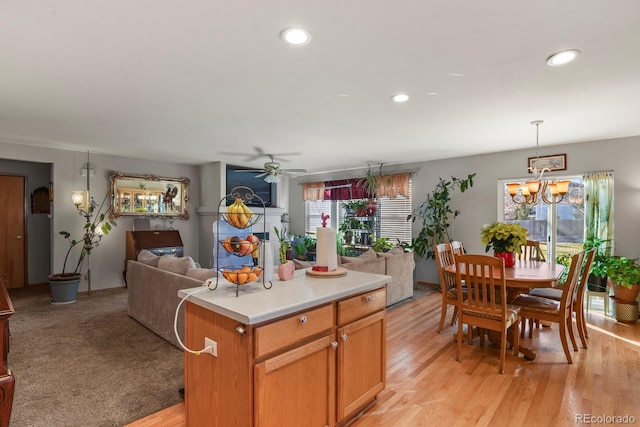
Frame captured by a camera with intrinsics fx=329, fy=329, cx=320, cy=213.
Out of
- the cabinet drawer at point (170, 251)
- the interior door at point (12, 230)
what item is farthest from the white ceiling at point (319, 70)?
the cabinet drawer at point (170, 251)

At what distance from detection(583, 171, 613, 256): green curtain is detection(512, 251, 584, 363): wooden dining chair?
2.00 metres

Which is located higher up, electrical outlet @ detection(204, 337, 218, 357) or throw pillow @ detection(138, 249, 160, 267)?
throw pillow @ detection(138, 249, 160, 267)

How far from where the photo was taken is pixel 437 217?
5910mm

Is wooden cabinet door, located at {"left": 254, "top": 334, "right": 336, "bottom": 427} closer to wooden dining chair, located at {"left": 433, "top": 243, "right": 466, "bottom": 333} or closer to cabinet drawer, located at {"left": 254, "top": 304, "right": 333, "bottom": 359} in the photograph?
cabinet drawer, located at {"left": 254, "top": 304, "right": 333, "bottom": 359}

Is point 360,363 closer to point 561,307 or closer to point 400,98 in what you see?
point 561,307

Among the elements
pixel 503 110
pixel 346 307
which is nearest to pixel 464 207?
pixel 503 110

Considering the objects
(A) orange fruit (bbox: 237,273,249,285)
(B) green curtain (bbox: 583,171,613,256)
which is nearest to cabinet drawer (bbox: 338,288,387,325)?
(A) orange fruit (bbox: 237,273,249,285)

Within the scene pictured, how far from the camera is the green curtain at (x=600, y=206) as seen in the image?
14.5 ft

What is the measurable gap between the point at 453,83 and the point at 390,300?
2.99 m

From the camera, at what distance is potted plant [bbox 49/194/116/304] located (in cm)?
475

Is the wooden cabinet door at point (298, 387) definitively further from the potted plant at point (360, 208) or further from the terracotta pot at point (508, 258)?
the potted plant at point (360, 208)

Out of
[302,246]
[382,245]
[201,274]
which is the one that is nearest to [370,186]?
[382,245]

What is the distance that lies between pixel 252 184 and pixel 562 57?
6155 mm

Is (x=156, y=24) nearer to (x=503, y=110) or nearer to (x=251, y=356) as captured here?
(x=251, y=356)
